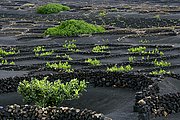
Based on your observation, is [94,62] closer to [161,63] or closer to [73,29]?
[161,63]

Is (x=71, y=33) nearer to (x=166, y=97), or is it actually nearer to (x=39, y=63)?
(x=39, y=63)

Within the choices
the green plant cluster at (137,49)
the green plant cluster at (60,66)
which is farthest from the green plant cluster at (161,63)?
the green plant cluster at (137,49)

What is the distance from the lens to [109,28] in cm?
5588

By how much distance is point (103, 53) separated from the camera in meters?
36.9

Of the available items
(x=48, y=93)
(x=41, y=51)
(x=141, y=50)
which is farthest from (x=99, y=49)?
(x=48, y=93)

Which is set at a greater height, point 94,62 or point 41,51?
point 94,62

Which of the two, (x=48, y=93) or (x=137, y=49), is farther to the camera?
(x=137, y=49)

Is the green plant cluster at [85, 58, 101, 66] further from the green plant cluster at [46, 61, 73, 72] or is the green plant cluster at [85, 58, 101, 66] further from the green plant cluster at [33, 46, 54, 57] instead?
the green plant cluster at [33, 46, 54, 57]

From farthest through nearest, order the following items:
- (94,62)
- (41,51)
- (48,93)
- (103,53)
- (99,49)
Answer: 1. (41,51)
2. (99,49)
3. (103,53)
4. (94,62)
5. (48,93)

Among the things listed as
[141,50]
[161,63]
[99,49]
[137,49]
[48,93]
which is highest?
[48,93]

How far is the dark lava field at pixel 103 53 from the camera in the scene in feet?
72.0

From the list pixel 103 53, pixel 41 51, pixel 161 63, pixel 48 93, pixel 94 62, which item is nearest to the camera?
pixel 48 93

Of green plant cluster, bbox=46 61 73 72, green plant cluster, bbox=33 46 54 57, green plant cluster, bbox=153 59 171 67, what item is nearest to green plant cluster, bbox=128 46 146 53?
green plant cluster, bbox=153 59 171 67

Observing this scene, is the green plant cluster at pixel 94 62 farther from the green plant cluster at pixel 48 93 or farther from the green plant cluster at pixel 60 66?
the green plant cluster at pixel 48 93
